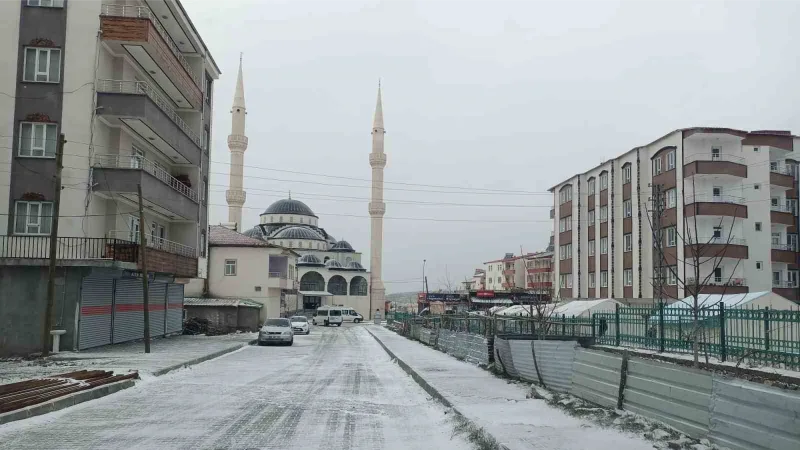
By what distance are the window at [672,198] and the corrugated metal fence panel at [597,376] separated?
116 ft

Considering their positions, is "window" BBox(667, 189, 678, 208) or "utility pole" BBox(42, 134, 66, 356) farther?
"window" BBox(667, 189, 678, 208)

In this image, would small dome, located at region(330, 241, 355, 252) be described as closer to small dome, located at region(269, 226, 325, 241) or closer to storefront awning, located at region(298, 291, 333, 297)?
small dome, located at region(269, 226, 325, 241)

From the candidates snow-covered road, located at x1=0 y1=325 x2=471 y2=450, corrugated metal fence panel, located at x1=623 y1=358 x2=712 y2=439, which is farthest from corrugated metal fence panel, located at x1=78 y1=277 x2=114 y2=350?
corrugated metal fence panel, located at x1=623 y1=358 x2=712 y2=439

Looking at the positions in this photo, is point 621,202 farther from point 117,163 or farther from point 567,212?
point 117,163

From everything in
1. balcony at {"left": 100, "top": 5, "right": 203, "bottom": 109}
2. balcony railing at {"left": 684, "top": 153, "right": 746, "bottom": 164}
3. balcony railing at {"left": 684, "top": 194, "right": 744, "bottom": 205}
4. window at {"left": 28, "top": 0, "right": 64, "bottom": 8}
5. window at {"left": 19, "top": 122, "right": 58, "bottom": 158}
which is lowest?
Answer: window at {"left": 19, "top": 122, "right": 58, "bottom": 158}

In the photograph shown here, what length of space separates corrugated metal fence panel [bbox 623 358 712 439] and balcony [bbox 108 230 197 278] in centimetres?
2146

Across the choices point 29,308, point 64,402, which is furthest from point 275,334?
point 64,402

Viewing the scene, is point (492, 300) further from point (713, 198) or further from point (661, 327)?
point (661, 327)

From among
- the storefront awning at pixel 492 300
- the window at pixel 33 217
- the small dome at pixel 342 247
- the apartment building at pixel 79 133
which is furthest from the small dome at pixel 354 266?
the window at pixel 33 217

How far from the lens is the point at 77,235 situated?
25.2m

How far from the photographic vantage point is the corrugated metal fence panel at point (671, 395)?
722cm

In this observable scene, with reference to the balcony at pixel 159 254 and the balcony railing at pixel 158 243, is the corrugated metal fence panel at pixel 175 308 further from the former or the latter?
the balcony at pixel 159 254

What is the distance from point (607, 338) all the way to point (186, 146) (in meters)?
22.8

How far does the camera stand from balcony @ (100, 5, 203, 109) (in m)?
25.8
